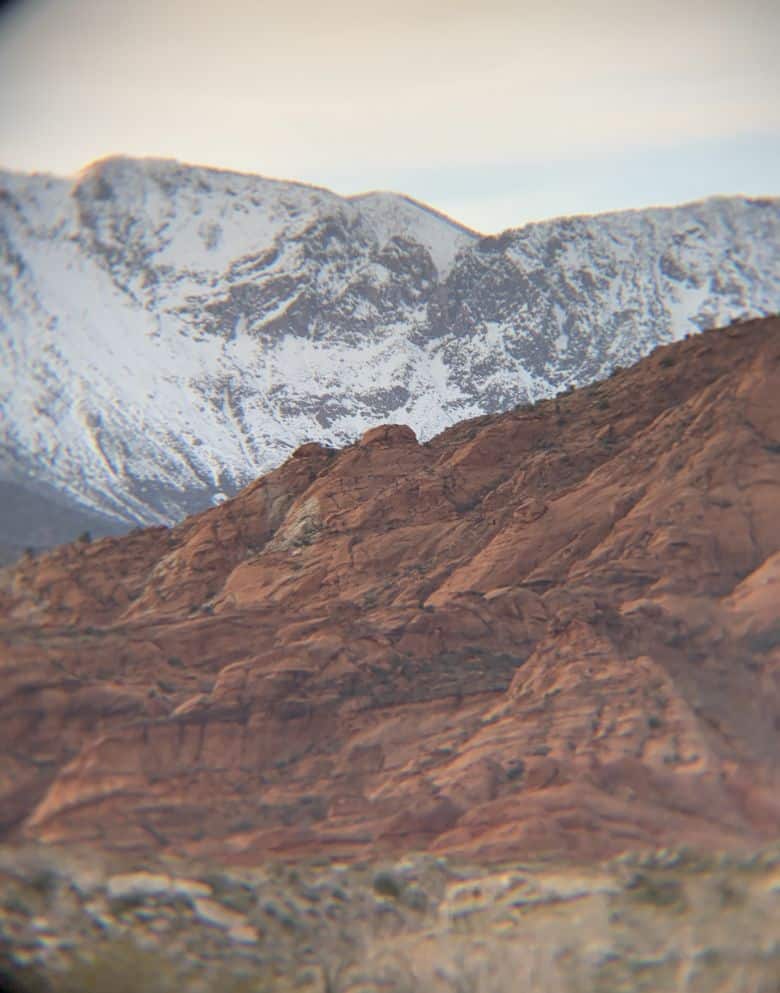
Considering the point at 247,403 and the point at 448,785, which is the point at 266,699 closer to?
the point at 448,785

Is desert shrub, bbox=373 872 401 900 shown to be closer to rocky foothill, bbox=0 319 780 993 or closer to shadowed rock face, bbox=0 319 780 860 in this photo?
rocky foothill, bbox=0 319 780 993

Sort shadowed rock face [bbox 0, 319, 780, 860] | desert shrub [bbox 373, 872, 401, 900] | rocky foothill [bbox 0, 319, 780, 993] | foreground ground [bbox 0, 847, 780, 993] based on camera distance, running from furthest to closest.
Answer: shadowed rock face [bbox 0, 319, 780, 860], desert shrub [bbox 373, 872, 401, 900], rocky foothill [bbox 0, 319, 780, 993], foreground ground [bbox 0, 847, 780, 993]

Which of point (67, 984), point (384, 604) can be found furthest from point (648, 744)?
point (67, 984)

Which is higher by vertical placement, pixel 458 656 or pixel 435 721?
pixel 458 656

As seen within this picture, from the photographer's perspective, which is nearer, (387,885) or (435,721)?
(387,885)

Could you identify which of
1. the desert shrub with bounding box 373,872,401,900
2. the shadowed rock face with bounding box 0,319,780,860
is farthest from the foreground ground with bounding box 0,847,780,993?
the shadowed rock face with bounding box 0,319,780,860

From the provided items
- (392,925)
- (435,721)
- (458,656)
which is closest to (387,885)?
(392,925)

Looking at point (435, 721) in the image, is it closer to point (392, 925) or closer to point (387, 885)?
point (387, 885)
